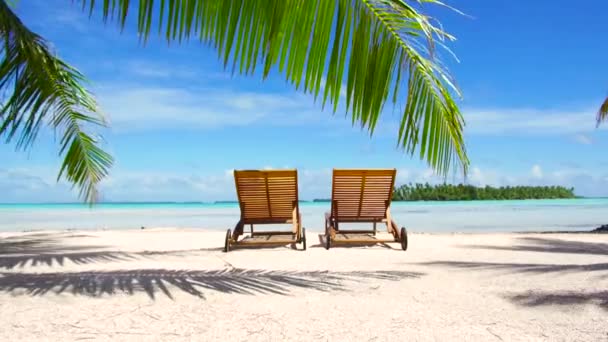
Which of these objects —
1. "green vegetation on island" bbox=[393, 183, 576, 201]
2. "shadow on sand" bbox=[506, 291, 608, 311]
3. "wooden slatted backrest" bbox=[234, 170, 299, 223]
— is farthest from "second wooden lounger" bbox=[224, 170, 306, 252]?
"green vegetation on island" bbox=[393, 183, 576, 201]

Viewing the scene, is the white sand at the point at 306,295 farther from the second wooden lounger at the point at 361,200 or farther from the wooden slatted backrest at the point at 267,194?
the wooden slatted backrest at the point at 267,194

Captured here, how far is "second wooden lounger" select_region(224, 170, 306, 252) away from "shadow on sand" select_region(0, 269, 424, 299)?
5.66ft

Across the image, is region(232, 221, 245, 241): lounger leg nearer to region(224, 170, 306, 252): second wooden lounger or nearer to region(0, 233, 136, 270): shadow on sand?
region(224, 170, 306, 252): second wooden lounger

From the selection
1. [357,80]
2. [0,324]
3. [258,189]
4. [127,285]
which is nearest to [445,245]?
[258,189]

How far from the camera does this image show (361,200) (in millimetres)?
6770

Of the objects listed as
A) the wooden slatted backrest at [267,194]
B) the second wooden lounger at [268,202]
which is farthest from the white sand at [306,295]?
the wooden slatted backrest at [267,194]

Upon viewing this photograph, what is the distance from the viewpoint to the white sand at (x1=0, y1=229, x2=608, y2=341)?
2701mm

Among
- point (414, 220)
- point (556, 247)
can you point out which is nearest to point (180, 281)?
point (556, 247)

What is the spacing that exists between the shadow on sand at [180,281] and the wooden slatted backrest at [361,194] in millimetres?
2186

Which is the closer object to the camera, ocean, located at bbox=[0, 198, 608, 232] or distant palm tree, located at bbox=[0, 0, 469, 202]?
distant palm tree, located at bbox=[0, 0, 469, 202]

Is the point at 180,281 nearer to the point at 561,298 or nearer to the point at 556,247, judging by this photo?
the point at 561,298

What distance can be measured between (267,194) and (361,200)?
1.22 metres

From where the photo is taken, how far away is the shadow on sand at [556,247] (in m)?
6.28

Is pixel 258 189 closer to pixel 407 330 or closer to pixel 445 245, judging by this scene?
pixel 445 245
